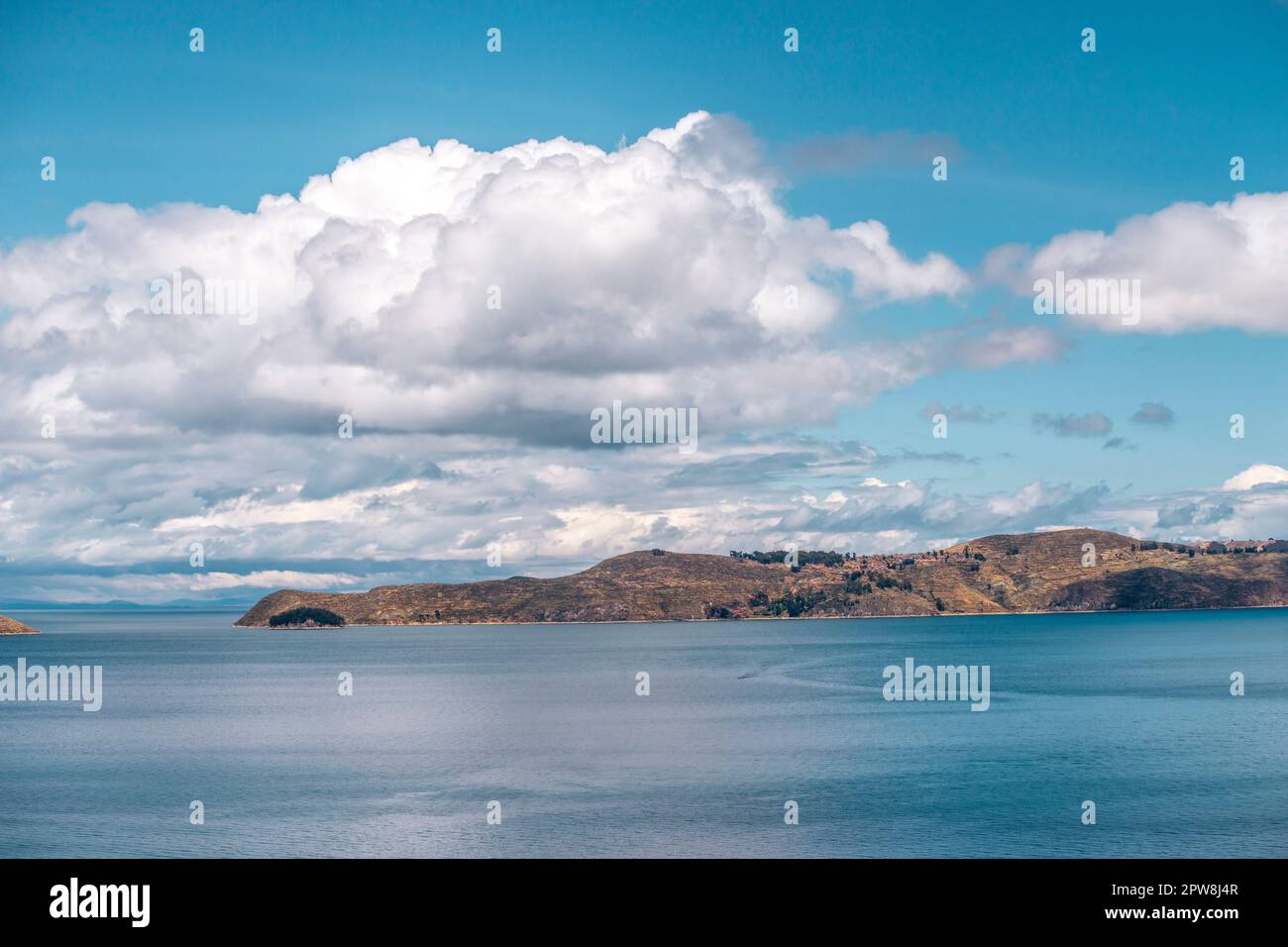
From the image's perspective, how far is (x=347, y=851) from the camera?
240 feet

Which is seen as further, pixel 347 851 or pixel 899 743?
pixel 899 743

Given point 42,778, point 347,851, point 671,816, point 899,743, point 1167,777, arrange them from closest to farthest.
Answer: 1. point 347,851
2. point 671,816
3. point 1167,777
4. point 42,778
5. point 899,743

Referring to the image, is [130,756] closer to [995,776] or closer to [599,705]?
[599,705]

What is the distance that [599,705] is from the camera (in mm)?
169000

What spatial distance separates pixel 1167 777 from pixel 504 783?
56.9m

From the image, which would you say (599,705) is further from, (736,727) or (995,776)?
(995,776)

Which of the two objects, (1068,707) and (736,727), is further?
(1068,707)

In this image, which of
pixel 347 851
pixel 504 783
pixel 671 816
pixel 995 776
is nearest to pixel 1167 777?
pixel 995 776

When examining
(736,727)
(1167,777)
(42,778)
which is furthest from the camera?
(736,727)
